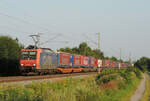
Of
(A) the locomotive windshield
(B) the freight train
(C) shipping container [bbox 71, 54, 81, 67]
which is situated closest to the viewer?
(B) the freight train

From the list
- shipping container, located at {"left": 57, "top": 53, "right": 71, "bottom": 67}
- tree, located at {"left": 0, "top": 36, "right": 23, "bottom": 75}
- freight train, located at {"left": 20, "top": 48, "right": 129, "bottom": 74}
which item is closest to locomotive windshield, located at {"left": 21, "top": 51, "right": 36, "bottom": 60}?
freight train, located at {"left": 20, "top": 48, "right": 129, "bottom": 74}

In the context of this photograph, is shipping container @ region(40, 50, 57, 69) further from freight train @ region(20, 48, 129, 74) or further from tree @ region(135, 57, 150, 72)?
tree @ region(135, 57, 150, 72)

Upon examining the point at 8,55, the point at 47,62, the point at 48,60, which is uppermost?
the point at 8,55

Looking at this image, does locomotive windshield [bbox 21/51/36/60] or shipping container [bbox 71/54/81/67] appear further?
shipping container [bbox 71/54/81/67]

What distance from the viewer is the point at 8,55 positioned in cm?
3000

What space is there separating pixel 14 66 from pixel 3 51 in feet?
9.13

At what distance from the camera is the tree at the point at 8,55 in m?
28.8

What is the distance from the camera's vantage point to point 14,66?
99.6 ft

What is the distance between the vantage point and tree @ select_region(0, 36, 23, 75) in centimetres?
2880

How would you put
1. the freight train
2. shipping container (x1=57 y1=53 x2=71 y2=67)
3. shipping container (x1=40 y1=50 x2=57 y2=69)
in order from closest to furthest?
the freight train → shipping container (x1=40 y1=50 x2=57 y2=69) → shipping container (x1=57 y1=53 x2=71 y2=67)

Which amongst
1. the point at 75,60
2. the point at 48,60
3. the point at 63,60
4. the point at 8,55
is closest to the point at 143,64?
the point at 75,60

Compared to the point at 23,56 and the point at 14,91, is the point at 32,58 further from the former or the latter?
the point at 14,91

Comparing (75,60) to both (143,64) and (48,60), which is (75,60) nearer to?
(48,60)

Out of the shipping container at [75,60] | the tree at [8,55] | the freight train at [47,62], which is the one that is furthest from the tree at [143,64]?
the tree at [8,55]
